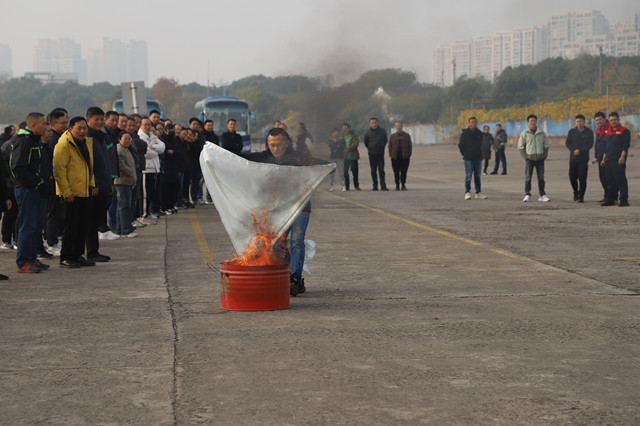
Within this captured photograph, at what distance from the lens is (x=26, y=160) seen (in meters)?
10.3

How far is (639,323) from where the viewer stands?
7.22 meters

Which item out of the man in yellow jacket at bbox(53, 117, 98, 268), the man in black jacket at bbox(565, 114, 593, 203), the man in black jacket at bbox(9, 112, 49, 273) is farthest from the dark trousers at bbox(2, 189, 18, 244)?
the man in black jacket at bbox(565, 114, 593, 203)

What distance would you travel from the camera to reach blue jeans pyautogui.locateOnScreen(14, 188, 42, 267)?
33.9ft

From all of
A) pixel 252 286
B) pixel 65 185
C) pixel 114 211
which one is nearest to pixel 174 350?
pixel 252 286

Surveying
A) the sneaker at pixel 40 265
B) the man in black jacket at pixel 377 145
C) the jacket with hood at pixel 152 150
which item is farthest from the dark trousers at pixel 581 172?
the sneaker at pixel 40 265

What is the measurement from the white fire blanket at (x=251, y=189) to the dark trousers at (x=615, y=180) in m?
12.2

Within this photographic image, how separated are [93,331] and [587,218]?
11.6 m

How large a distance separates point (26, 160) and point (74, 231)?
112 cm

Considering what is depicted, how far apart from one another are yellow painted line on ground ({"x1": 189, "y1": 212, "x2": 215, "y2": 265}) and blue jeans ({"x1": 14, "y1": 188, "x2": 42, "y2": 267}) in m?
2.09

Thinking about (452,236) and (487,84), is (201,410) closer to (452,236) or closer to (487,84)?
(452,236)

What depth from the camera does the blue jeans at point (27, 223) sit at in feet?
33.9

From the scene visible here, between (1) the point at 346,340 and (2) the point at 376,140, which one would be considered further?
(2) the point at 376,140

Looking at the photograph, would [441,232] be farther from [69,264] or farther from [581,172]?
[581,172]

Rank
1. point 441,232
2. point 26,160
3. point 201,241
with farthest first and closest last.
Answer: point 441,232, point 201,241, point 26,160
